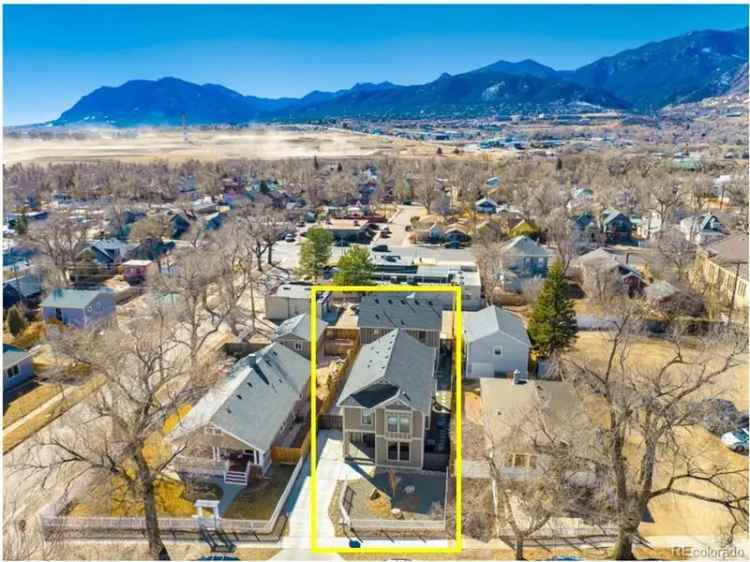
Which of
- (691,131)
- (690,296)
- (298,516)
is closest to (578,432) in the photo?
(298,516)

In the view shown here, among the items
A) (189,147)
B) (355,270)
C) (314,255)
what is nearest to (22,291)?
(314,255)

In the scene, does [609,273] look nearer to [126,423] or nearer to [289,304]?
[289,304]

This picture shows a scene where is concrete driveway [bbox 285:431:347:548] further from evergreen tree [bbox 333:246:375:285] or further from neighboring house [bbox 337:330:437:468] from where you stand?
evergreen tree [bbox 333:246:375:285]

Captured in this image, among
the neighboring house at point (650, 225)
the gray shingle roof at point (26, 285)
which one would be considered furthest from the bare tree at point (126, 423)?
the neighboring house at point (650, 225)

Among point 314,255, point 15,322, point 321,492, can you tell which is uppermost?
point 314,255

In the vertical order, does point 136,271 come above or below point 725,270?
below

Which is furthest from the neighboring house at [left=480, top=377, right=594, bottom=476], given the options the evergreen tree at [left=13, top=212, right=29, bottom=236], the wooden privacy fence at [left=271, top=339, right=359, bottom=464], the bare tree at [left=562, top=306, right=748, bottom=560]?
the evergreen tree at [left=13, top=212, right=29, bottom=236]

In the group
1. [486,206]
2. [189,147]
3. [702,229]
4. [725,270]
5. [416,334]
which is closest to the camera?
[416,334]

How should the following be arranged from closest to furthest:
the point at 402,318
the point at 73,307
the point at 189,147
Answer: the point at 402,318 → the point at 73,307 → the point at 189,147
